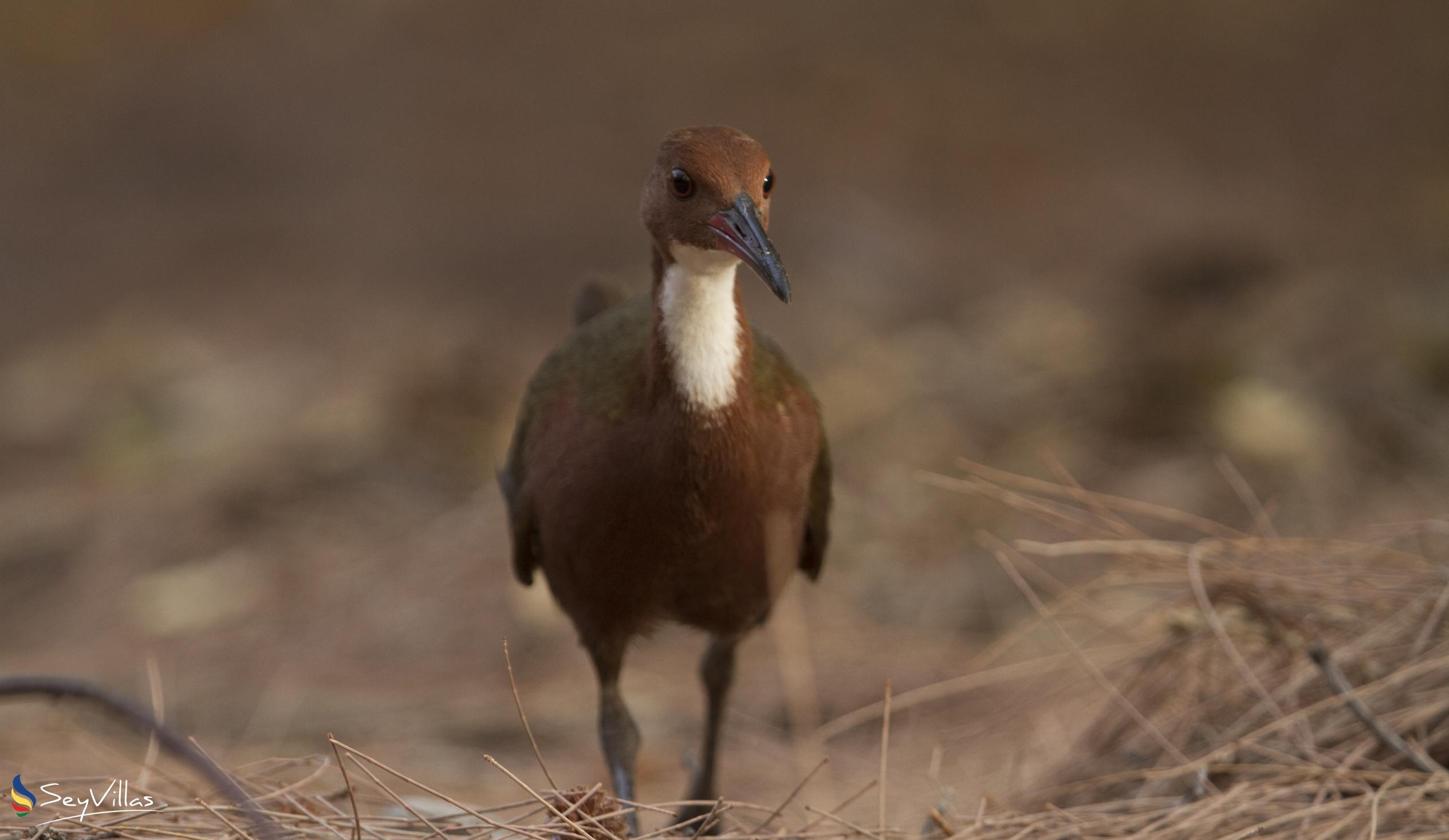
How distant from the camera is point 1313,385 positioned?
18.9 feet

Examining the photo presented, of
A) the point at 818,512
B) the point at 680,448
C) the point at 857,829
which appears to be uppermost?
the point at 680,448

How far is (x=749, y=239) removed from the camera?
2680 millimetres

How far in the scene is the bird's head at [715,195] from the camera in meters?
2.70

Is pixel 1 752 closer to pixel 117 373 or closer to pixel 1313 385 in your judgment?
pixel 117 373

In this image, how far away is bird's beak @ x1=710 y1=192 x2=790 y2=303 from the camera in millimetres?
2602

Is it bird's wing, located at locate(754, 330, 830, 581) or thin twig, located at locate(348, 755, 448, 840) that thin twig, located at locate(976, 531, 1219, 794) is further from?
thin twig, located at locate(348, 755, 448, 840)

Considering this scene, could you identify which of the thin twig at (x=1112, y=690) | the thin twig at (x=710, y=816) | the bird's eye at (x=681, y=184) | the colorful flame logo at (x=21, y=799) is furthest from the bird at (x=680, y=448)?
the colorful flame logo at (x=21, y=799)

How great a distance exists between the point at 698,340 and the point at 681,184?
34 centimetres

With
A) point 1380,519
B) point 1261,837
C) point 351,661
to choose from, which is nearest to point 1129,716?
point 1261,837

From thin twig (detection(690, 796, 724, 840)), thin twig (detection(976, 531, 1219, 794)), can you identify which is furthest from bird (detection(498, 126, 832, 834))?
thin twig (detection(976, 531, 1219, 794))

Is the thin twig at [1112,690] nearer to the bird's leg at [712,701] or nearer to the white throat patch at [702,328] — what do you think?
the white throat patch at [702,328]

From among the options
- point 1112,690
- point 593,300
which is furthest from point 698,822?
point 593,300

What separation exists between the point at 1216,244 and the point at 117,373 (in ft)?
20.6

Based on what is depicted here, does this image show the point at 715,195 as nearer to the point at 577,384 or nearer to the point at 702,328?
the point at 702,328
